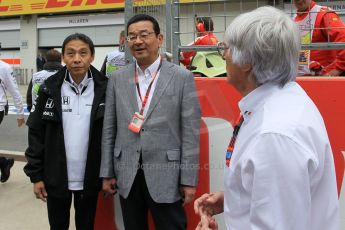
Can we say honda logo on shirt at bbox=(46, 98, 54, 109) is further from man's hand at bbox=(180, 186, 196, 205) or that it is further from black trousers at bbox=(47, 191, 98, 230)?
man's hand at bbox=(180, 186, 196, 205)

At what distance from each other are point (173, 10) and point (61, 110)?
43.4 inches

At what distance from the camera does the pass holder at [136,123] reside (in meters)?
2.56

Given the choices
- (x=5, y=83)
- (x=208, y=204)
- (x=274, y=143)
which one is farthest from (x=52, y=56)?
(x=274, y=143)

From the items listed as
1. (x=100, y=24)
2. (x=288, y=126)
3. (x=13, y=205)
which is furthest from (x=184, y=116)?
(x=100, y=24)

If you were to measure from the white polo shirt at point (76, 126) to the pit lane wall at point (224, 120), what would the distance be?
814mm

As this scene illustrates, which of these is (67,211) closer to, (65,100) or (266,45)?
(65,100)

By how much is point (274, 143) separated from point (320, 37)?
7.28 feet

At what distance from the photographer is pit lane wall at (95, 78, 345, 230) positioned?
8.54 ft

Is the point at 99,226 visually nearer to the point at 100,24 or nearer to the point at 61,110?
the point at 61,110

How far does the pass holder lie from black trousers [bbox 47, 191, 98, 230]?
2.12 ft

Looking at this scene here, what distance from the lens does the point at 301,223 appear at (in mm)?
1189

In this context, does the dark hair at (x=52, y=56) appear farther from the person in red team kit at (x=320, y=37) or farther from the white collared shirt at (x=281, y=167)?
the white collared shirt at (x=281, y=167)

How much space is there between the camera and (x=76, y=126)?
2.74 meters

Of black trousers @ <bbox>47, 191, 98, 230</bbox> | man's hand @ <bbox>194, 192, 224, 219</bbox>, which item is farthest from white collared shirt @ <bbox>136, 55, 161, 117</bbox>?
man's hand @ <bbox>194, 192, 224, 219</bbox>
